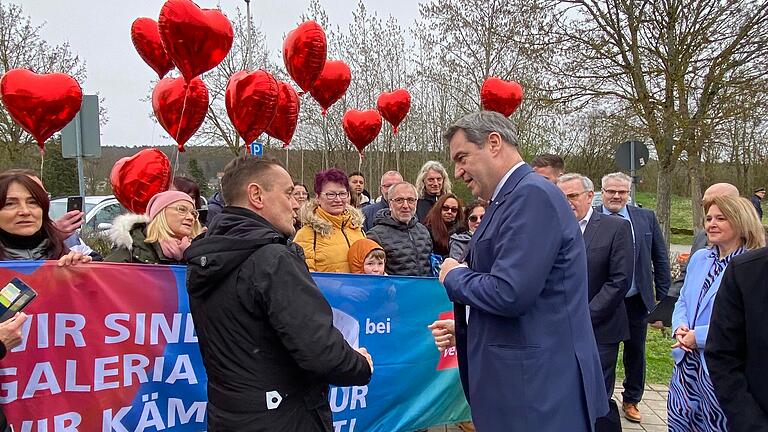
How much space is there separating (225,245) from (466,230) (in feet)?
11.3

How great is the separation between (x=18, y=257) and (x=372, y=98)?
1451 centimetres

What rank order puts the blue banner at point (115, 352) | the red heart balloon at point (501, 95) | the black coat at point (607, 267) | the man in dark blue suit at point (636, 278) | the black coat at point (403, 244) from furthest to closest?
the red heart balloon at point (501, 95)
the man in dark blue suit at point (636, 278)
the black coat at point (403, 244)
the black coat at point (607, 267)
the blue banner at point (115, 352)

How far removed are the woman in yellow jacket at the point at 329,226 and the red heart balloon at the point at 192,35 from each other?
1.55m

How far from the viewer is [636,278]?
4.74 metres

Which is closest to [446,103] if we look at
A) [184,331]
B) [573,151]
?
[573,151]

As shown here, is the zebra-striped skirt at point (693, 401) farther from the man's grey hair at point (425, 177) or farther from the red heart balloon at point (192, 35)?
the red heart balloon at point (192, 35)

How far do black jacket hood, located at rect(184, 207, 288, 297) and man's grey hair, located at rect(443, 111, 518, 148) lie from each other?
87 cm

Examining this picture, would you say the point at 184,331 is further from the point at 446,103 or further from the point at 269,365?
the point at 446,103

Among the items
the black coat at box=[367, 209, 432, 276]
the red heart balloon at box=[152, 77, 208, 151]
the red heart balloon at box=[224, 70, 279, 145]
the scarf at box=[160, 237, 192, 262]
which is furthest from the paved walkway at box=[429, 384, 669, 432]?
the red heart balloon at box=[152, 77, 208, 151]

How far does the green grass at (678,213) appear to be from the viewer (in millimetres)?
25211

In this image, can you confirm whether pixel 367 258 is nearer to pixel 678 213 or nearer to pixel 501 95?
pixel 501 95

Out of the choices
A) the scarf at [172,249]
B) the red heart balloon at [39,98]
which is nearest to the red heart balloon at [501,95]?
the red heart balloon at [39,98]

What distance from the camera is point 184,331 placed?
324 centimetres

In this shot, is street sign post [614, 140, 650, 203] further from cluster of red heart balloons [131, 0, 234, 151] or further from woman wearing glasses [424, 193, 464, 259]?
cluster of red heart balloons [131, 0, 234, 151]
